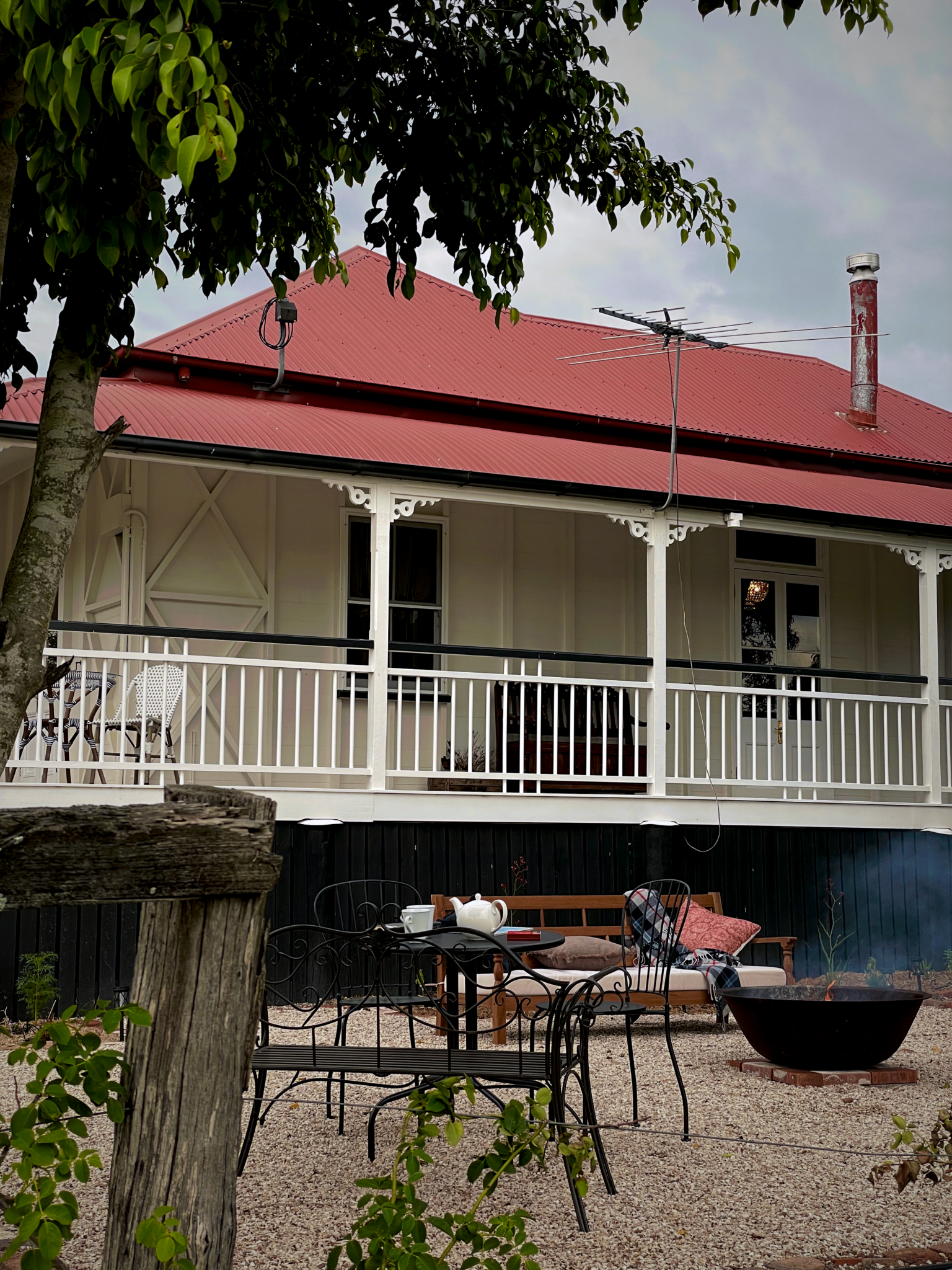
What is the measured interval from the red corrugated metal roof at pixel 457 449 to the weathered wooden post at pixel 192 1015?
7.68 meters

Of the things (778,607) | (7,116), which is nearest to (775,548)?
(778,607)

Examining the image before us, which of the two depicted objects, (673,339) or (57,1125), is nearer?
(57,1125)

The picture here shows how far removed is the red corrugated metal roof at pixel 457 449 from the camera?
10281 mm

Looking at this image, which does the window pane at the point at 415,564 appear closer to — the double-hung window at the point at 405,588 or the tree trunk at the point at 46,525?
the double-hung window at the point at 405,588

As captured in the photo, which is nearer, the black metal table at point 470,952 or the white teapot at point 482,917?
the black metal table at point 470,952

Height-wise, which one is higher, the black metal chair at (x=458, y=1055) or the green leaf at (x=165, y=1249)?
the green leaf at (x=165, y=1249)

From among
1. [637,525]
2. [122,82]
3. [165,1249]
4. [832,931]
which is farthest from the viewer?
[832,931]

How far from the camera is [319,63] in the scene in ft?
17.1

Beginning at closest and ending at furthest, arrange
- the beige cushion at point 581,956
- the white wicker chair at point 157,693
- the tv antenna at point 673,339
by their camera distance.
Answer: the beige cushion at point 581,956 → the white wicker chair at point 157,693 → the tv antenna at point 673,339

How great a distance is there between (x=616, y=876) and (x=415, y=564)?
3975 millimetres

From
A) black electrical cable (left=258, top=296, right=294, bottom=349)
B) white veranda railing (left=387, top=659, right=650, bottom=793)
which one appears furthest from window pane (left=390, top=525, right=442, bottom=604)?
black electrical cable (left=258, top=296, right=294, bottom=349)

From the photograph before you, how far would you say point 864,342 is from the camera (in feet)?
55.6

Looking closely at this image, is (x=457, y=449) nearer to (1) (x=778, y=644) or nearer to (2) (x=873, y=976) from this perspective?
(1) (x=778, y=644)

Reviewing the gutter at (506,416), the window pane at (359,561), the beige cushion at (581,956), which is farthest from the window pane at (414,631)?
the beige cushion at (581,956)
